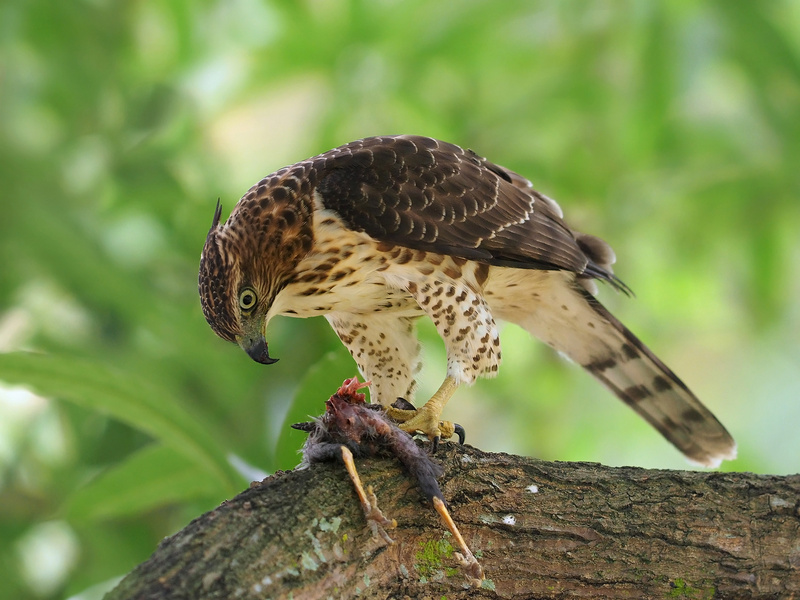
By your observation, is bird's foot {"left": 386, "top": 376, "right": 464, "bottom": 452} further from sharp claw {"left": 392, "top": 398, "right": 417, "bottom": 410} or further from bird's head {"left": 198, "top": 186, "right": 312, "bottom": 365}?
bird's head {"left": 198, "top": 186, "right": 312, "bottom": 365}

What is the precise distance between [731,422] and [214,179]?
554cm

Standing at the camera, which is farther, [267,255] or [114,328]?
[114,328]

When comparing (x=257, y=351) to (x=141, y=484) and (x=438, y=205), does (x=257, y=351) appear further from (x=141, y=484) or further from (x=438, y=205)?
(x=438, y=205)

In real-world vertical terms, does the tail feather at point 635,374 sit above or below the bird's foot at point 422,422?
above

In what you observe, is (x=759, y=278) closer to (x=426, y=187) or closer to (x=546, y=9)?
(x=546, y=9)

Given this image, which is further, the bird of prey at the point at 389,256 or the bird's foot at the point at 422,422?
the bird of prey at the point at 389,256

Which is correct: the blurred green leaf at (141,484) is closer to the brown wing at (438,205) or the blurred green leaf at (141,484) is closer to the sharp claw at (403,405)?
the sharp claw at (403,405)

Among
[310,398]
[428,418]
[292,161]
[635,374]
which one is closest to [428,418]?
[428,418]

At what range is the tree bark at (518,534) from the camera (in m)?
1.84

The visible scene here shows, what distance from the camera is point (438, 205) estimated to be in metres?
3.04

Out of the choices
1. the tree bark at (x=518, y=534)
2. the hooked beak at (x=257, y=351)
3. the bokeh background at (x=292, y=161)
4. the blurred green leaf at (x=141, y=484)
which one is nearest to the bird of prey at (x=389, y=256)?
the hooked beak at (x=257, y=351)

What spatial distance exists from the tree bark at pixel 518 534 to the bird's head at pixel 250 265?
0.82m

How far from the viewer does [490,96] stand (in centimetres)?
524

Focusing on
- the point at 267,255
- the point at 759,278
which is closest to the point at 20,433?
the point at 267,255
